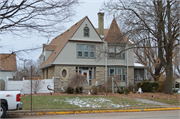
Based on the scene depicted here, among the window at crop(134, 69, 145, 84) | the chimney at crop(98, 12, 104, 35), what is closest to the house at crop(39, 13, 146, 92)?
the chimney at crop(98, 12, 104, 35)

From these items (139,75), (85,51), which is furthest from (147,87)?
(85,51)

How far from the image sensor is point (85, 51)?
25938mm

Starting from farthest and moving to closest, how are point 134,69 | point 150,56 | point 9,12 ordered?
point 150,56 < point 134,69 < point 9,12

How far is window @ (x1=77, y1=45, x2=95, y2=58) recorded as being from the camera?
25.6m

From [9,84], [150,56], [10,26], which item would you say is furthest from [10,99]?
[150,56]

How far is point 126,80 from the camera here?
27844 millimetres

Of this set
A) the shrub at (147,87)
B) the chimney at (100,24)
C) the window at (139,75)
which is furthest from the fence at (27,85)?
the window at (139,75)

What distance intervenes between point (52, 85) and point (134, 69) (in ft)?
40.8

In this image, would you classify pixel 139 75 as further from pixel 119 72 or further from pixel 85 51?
pixel 85 51

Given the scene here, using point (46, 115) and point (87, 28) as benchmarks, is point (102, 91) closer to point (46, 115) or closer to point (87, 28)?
point (87, 28)

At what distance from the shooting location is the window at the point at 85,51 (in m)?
25.6

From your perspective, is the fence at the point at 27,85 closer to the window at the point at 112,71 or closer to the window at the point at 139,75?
the window at the point at 112,71

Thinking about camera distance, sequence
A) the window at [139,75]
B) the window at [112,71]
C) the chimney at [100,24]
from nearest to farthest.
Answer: the window at [112,71] < the chimney at [100,24] < the window at [139,75]

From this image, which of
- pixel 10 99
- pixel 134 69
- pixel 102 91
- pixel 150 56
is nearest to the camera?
pixel 10 99
